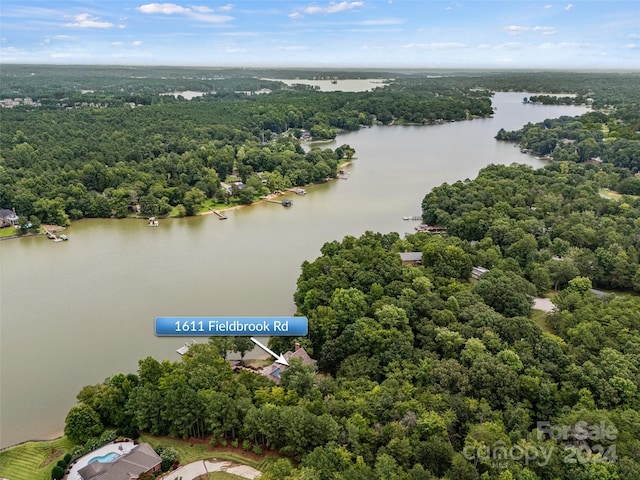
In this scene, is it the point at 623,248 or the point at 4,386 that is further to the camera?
the point at 623,248

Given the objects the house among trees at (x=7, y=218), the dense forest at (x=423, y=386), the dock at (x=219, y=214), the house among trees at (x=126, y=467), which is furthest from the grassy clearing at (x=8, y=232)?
the house among trees at (x=126, y=467)

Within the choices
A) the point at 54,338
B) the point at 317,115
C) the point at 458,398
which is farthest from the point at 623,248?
the point at 317,115

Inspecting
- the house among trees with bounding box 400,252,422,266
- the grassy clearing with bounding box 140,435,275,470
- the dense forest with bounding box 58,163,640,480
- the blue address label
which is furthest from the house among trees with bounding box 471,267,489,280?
the grassy clearing with bounding box 140,435,275,470

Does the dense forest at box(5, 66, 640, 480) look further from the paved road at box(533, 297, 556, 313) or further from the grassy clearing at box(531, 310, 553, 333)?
the paved road at box(533, 297, 556, 313)

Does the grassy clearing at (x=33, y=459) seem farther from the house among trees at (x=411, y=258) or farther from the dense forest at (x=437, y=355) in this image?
the house among trees at (x=411, y=258)

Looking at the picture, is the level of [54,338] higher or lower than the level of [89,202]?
lower

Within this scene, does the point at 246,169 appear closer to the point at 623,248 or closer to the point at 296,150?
the point at 296,150

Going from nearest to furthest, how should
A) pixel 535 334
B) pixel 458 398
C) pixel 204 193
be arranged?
pixel 458 398 < pixel 535 334 < pixel 204 193
